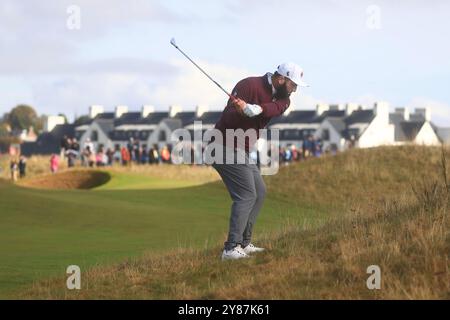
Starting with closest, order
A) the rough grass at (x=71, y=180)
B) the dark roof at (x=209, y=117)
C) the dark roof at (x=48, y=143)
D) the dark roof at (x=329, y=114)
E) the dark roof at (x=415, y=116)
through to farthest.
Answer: the rough grass at (x=71, y=180) → the dark roof at (x=329, y=114) → the dark roof at (x=209, y=117) → the dark roof at (x=415, y=116) → the dark roof at (x=48, y=143)

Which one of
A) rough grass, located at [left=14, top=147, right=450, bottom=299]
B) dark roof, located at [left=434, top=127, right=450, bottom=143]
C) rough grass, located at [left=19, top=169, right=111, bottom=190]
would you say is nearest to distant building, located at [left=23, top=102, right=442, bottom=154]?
dark roof, located at [left=434, top=127, right=450, bottom=143]

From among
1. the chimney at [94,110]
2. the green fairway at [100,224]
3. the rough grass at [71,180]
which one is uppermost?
the chimney at [94,110]

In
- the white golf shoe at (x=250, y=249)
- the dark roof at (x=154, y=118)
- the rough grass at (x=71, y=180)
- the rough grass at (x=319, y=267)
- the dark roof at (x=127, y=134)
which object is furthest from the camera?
the dark roof at (x=154, y=118)

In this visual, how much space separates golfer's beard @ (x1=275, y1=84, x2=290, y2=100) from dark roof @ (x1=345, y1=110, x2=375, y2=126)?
9416cm

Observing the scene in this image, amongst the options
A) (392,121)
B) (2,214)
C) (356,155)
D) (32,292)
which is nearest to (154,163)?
(356,155)

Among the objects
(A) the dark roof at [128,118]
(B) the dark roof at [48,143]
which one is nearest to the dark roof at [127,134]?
(A) the dark roof at [128,118]

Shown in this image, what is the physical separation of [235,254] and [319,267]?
1444 mm

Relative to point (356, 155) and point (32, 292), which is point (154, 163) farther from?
point (32, 292)

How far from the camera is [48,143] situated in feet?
399

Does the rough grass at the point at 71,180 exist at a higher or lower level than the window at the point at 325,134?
lower

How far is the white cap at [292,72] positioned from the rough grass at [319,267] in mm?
1835

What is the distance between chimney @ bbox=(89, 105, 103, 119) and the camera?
131m

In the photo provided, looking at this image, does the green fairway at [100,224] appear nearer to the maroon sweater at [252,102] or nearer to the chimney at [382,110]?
the maroon sweater at [252,102]

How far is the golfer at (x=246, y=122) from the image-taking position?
1084 cm
